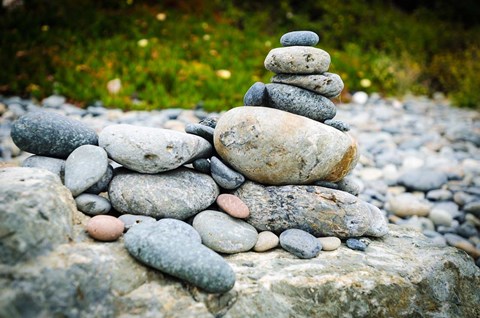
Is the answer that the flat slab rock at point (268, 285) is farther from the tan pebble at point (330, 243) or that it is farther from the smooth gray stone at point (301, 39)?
the smooth gray stone at point (301, 39)

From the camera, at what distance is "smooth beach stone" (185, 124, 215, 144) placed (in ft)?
9.76

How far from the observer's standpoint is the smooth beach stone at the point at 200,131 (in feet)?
9.76

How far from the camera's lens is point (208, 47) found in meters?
9.02

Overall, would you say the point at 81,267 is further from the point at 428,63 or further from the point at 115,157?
the point at 428,63

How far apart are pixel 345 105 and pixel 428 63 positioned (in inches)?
168

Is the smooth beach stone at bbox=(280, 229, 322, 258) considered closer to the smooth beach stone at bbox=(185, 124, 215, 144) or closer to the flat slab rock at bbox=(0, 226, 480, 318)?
the flat slab rock at bbox=(0, 226, 480, 318)

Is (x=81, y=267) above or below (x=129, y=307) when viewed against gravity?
above

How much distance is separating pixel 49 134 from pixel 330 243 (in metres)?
2.17

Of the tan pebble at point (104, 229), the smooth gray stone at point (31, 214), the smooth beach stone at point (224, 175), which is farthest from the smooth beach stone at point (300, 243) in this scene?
the smooth gray stone at point (31, 214)

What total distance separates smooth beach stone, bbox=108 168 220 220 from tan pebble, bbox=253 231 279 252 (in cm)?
46

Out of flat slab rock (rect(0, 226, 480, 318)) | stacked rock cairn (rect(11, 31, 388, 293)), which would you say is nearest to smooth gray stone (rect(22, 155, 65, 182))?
stacked rock cairn (rect(11, 31, 388, 293))

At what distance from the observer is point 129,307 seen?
1.99m

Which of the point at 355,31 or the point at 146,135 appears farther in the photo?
the point at 355,31

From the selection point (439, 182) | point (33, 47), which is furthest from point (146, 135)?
point (33, 47)
